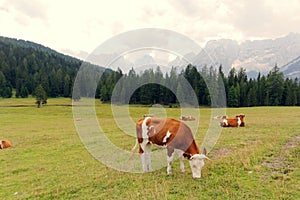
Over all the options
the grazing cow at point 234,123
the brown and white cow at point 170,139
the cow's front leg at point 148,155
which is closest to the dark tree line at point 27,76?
the grazing cow at point 234,123

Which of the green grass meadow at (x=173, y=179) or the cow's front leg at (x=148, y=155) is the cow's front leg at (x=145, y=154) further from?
the green grass meadow at (x=173, y=179)

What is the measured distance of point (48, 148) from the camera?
17.5 metres

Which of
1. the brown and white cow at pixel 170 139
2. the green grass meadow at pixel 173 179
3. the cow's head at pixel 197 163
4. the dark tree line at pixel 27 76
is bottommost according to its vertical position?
the green grass meadow at pixel 173 179

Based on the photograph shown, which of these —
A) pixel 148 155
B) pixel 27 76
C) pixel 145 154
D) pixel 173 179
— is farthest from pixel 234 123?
pixel 27 76

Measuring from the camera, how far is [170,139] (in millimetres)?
9672

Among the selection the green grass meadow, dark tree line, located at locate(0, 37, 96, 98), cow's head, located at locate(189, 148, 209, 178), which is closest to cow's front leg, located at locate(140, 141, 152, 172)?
the green grass meadow

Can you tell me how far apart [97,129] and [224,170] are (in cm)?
1952

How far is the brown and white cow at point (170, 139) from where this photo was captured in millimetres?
8930

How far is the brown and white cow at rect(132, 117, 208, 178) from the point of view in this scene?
893 centimetres

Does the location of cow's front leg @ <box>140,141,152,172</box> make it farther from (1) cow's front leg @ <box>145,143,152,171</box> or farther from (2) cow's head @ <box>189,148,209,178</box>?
(2) cow's head @ <box>189,148,209,178</box>

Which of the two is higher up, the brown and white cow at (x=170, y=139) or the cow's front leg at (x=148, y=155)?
the brown and white cow at (x=170, y=139)

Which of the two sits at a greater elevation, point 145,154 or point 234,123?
point 234,123

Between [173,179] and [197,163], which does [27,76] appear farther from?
[197,163]

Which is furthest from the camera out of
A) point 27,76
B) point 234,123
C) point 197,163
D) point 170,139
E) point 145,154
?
point 27,76
